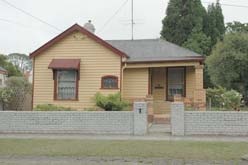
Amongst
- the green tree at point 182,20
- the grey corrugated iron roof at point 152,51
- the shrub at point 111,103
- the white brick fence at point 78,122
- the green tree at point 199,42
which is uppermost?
the green tree at point 182,20

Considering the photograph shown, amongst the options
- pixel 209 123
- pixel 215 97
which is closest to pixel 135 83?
pixel 215 97

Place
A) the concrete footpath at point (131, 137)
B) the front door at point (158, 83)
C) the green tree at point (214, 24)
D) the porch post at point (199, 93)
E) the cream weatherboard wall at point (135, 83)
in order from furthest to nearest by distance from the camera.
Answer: the green tree at point (214, 24) → the front door at point (158, 83) → the cream weatherboard wall at point (135, 83) → the porch post at point (199, 93) → the concrete footpath at point (131, 137)

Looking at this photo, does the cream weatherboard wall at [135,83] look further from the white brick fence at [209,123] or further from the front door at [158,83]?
the white brick fence at [209,123]

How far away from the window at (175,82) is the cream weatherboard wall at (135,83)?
1497mm

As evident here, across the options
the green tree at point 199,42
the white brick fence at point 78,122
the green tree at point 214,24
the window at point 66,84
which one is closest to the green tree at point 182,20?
the green tree at point 199,42

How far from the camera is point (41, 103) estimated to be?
21797 mm

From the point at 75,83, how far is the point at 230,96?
8.01m

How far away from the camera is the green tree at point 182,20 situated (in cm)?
4947

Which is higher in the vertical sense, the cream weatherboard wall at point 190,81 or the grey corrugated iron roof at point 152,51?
the grey corrugated iron roof at point 152,51

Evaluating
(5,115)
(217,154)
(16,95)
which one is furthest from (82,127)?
(16,95)

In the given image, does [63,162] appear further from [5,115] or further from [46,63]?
[46,63]

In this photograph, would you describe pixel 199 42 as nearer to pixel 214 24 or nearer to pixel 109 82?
pixel 214 24

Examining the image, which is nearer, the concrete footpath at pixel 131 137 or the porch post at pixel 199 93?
the concrete footpath at pixel 131 137

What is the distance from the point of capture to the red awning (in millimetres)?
21016
